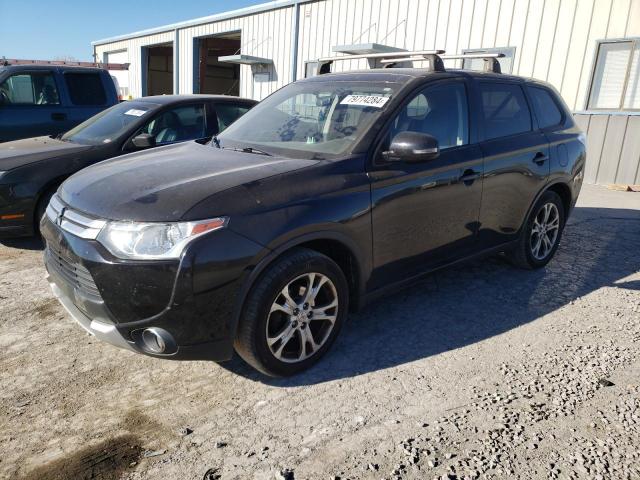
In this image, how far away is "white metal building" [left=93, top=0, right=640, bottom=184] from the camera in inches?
376

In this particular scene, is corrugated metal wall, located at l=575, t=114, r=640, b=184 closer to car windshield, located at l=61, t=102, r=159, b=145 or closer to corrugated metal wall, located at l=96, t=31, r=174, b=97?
car windshield, located at l=61, t=102, r=159, b=145

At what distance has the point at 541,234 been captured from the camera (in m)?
4.82

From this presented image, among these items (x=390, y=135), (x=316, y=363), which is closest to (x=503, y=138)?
(x=390, y=135)

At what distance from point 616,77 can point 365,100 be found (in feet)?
27.7

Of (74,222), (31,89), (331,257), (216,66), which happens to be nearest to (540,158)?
(331,257)

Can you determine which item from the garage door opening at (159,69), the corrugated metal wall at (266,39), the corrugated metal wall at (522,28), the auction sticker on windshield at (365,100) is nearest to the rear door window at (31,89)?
the auction sticker on windshield at (365,100)

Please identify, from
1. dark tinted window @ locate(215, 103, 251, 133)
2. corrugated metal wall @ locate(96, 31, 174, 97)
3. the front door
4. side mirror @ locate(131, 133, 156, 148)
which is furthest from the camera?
corrugated metal wall @ locate(96, 31, 174, 97)

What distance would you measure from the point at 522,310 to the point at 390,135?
1.84 m

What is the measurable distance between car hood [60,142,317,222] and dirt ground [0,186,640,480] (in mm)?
1024

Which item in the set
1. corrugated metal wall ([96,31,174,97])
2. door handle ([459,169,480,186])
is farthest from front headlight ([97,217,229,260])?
corrugated metal wall ([96,31,174,97])

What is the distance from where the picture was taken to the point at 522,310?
400 centimetres

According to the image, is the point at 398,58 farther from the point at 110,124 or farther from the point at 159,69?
the point at 159,69

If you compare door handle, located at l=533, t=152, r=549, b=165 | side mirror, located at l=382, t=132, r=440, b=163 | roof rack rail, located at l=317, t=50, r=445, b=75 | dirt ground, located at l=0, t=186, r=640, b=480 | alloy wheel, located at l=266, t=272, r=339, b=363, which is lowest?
dirt ground, located at l=0, t=186, r=640, b=480

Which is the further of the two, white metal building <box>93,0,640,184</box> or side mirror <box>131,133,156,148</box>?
Result: white metal building <box>93,0,640,184</box>
